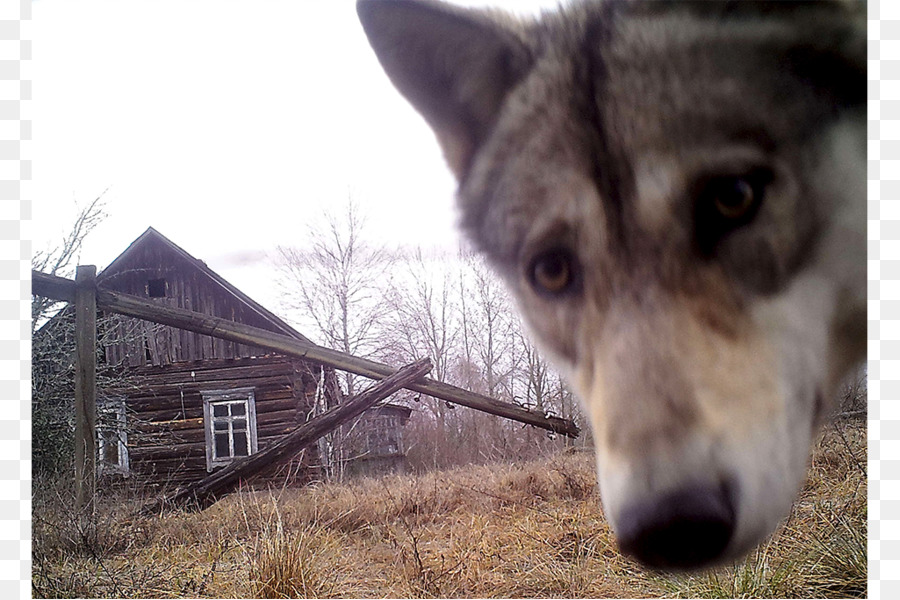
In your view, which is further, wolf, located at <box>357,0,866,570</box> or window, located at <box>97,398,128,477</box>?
window, located at <box>97,398,128,477</box>

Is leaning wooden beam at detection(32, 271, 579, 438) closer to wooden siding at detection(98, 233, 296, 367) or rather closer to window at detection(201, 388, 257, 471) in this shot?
wooden siding at detection(98, 233, 296, 367)

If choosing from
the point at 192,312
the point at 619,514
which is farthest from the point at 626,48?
the point at 192,312

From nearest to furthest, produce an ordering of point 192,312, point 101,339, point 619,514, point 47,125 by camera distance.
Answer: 1. point 619,514
2. point 47,125
3. point 192,312
4. point 101,339

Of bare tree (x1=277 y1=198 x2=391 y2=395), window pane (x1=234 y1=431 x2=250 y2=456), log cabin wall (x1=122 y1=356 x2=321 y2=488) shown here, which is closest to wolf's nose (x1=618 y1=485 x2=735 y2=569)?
bare tree (x1=277 y1=198 x2=391 y2=395)

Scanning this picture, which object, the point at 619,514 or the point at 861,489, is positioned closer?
the point at 619,514

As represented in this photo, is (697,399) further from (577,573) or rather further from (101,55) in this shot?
(101,55)

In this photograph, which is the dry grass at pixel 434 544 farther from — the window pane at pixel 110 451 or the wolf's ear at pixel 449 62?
the wolf's ear at pixel 449 62

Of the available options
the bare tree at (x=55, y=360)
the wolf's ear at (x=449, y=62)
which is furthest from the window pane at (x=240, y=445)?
the wolf's ear at (x=449, y=62)

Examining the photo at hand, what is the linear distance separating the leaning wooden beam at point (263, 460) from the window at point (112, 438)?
27 cm

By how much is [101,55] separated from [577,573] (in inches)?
104

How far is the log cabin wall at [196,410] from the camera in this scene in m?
2.46

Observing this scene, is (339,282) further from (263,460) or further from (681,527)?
(681,527)

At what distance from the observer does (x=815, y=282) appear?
0.79 metres

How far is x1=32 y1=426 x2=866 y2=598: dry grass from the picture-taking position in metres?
1.85
